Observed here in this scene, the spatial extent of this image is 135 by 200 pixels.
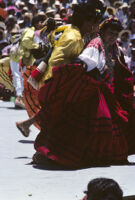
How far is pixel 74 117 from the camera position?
5.91 metres

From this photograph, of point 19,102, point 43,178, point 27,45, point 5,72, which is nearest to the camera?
point 43,178

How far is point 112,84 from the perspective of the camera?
Result: 20.4 feet

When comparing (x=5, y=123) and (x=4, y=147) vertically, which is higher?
(x=4, y=147)

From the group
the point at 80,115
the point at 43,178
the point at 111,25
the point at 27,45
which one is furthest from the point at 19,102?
the point at 43,178

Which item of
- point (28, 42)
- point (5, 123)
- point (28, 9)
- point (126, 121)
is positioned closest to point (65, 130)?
point (126, 121)

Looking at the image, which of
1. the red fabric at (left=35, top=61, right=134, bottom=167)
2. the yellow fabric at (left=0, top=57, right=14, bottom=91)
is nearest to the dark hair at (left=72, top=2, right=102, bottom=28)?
the red fabric at (left=35, top=61, right=134, bottom=167)

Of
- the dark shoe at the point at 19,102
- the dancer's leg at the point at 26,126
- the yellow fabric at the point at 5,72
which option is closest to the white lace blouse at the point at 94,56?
the dancer's leg at the point at 26,126

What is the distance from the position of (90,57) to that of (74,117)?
547mm

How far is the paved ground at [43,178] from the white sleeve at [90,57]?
914mm

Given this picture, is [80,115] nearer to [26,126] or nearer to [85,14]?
[26,126]

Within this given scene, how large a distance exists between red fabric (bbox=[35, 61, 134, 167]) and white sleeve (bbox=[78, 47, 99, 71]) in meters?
0.07

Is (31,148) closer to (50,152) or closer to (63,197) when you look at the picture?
(50,152)

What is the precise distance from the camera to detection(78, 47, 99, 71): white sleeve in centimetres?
588

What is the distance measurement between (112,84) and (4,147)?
5.89ft
